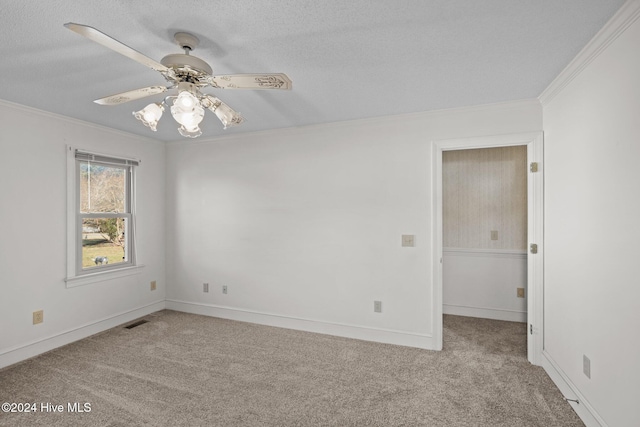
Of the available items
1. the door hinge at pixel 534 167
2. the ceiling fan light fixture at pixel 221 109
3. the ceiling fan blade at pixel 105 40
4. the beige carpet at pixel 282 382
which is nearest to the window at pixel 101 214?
the beige carpet at pixel 282 382

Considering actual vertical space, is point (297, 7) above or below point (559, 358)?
above

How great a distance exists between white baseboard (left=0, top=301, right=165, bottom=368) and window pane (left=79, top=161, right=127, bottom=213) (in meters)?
A: 1.29

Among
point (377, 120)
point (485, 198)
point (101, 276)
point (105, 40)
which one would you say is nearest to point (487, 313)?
point (485, 198)

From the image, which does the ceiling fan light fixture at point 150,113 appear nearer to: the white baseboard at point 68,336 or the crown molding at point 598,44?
the crown molding at point 598,44

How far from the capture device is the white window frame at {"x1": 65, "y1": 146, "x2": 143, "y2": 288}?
347 cm

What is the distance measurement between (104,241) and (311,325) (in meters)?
2.71

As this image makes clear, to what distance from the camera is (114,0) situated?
1522 millimetres

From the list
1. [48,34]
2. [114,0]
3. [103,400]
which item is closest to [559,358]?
[103,400]

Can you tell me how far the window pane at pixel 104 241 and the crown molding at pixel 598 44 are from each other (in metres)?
4.74

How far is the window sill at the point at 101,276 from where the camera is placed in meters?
3.49

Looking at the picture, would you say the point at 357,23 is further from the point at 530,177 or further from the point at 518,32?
the point at 530,177

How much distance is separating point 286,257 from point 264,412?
6.23 feet

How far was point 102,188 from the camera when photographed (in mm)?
3877

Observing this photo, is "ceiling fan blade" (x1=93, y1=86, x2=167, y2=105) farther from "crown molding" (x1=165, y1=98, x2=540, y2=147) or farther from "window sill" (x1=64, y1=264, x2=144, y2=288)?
"window sill" (x1=64, y1=264, x2=144, y2=288)
